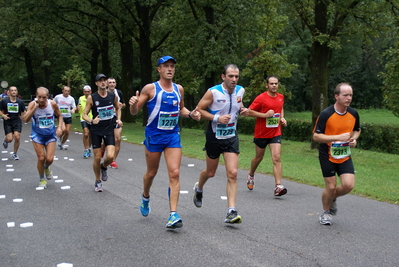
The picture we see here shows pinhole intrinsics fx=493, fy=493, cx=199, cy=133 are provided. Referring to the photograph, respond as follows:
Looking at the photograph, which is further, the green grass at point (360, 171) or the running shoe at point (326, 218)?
the green grass at point (360, 171)

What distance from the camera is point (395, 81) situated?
16641 millimetres

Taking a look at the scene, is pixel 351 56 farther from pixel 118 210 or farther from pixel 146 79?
pixel 118 210

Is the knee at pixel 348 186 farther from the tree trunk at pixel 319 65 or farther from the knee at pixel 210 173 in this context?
the tree trunk at pixel 319 65

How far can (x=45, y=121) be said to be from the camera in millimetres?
9812

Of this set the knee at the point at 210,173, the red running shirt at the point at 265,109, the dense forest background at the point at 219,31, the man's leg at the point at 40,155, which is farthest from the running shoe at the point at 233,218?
the dense forest background at the point at 219,31

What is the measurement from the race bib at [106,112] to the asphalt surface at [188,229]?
1369 millimetres

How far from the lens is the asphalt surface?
5.23 metres

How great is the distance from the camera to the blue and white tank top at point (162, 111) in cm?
641

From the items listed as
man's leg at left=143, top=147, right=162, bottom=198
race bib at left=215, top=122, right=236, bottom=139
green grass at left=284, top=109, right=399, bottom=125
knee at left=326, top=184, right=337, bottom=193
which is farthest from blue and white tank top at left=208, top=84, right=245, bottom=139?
green grass at left=284, top=109, right=399, bottom=125

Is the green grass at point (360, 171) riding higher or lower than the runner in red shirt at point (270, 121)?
lower

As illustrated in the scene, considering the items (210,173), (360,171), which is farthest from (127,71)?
(210,173)

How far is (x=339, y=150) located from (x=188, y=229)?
223 cm

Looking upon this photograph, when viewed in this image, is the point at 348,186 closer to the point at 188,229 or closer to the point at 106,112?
the point at 188,229

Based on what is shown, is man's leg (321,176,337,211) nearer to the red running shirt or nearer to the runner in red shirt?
the runner in red shirt
